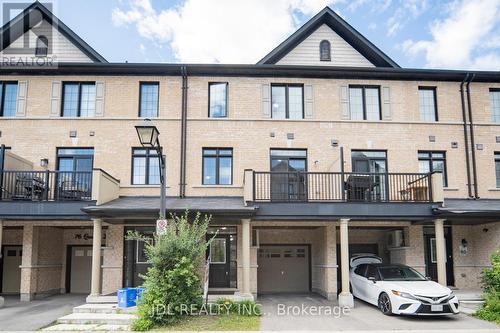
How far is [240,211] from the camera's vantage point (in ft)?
41.5

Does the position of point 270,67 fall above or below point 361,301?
above

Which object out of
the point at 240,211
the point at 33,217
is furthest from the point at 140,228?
the point at 240,211

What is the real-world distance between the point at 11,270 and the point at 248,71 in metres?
12.1

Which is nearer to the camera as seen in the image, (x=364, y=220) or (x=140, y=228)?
(x=364, y=220)

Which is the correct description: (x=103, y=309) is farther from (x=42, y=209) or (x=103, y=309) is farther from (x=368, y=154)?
(x=368, y=154)

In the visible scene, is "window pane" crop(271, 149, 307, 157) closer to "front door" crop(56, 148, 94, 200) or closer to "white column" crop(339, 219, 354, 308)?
"white column" crop(339, 219, 354, 308)

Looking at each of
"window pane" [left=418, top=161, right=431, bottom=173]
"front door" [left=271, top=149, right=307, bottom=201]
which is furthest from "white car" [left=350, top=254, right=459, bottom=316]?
"window pane" [left=418, top=161, right=431, bottom=173]

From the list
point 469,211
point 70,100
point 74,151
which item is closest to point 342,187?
point 469,211

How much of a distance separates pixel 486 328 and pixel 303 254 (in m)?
7.66

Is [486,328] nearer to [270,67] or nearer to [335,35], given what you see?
[270,67]

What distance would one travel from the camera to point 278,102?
635 inches

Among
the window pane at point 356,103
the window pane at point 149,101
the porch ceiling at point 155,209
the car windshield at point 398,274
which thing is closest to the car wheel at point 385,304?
the car windshield at point 398,274

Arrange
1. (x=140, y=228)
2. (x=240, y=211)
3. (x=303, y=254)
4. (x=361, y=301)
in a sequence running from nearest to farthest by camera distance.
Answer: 1. (x=240, y=211)
2. (x=361, y=301)
3. (x=140, y=228)
4. (x=303, y=254)

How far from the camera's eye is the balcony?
44.0 feet
